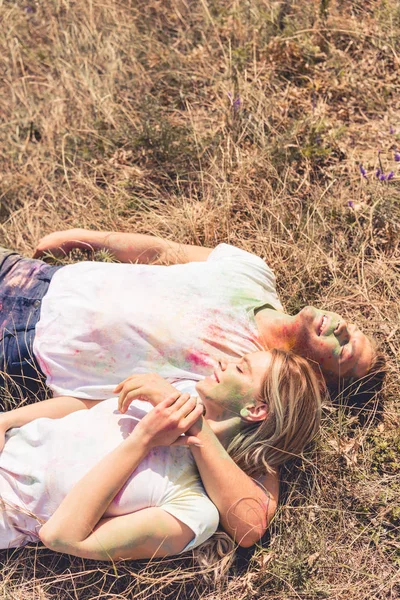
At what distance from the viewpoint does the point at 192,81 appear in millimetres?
4551

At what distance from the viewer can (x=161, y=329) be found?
3.04m

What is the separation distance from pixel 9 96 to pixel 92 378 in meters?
2.84

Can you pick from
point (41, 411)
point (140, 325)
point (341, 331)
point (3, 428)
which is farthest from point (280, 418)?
point (3, 428)

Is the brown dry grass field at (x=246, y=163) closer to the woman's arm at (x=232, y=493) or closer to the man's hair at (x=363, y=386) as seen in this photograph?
the man's hair at (x=363, y=386)

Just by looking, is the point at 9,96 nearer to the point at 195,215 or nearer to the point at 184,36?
the point at 184,36

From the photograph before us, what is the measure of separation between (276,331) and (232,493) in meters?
0.88

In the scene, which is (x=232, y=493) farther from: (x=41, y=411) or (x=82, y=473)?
(x=41, y=411)

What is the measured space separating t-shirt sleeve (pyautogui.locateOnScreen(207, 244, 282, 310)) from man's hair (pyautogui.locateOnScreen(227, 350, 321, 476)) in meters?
0.51

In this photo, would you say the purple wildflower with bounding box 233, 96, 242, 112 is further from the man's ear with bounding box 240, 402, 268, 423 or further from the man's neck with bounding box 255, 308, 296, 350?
the man's ear with bounding box 240, 402, 268, 423

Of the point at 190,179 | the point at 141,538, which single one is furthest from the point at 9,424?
the point at 190,179

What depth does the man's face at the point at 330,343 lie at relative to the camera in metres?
3.16

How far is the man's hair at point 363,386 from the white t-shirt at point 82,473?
107cm

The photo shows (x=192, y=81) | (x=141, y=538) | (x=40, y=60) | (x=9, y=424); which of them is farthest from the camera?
(x=40, y=60)

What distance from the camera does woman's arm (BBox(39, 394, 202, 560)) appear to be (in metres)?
2.60
